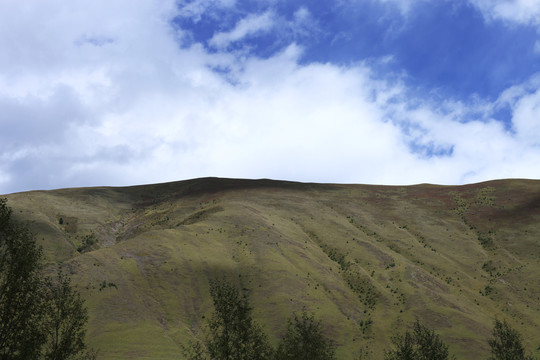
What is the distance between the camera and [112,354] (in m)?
48.2

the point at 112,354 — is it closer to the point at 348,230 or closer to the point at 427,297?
the point at 427,297

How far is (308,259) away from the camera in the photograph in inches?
3307

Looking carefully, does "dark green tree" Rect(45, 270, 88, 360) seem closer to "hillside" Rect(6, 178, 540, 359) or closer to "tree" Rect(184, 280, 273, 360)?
"tree" Rect(184, 280, 273, 360)

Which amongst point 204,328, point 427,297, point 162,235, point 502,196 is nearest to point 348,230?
point 427,297

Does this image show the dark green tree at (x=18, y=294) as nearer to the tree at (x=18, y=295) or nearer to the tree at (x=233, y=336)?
the tree at (x=18, y=295)

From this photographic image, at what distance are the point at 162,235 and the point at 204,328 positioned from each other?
29.4 m

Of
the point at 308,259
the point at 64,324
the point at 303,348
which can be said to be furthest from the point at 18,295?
the point at 308,259

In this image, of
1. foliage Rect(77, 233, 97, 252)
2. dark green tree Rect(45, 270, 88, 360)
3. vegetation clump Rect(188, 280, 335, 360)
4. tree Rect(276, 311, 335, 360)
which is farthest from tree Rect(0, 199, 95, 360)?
foliage Rect(77, 233, 97, 252)

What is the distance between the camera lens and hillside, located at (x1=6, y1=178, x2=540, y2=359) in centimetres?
6241

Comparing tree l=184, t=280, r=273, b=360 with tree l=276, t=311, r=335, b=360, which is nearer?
tree l=184, t=280, r=273, b=360

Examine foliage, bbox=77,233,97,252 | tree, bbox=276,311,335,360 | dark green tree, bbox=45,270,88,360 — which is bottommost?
tree, bbox=276,311,335,360

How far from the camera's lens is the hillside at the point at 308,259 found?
62.4m

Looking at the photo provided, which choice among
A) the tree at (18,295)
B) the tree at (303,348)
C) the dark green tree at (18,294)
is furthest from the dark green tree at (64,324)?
the tree at (303,348)

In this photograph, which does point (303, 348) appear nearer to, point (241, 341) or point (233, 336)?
point (241, 341)
